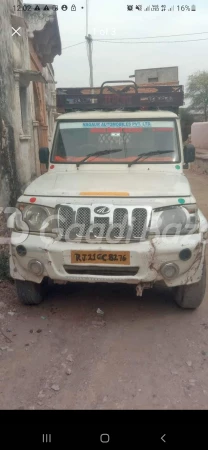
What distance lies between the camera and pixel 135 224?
11.6 ft

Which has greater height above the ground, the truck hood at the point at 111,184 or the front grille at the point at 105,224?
the truck hood at the point at 111,184

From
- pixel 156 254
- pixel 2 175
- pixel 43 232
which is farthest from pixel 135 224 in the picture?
pixel 2 175

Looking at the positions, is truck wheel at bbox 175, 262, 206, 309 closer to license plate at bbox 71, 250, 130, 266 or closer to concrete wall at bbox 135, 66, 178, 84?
license plate at bbox 71, 250, 130, 266

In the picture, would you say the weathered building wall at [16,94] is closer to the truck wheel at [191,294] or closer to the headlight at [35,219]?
the headlight at [35,219]

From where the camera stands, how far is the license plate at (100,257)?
348 centimetres

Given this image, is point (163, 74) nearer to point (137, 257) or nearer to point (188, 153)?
point (188, 153)

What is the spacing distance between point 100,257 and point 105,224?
0.28 metres

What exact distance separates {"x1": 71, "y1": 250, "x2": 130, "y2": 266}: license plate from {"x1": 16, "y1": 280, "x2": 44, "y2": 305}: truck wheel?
65 centimetres

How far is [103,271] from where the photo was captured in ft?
11.7

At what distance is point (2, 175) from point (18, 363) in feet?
12.8

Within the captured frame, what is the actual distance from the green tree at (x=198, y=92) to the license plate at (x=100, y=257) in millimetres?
36618

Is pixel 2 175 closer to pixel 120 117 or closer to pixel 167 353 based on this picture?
pixel 120 117

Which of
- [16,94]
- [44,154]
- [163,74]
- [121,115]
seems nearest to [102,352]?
[44,154]

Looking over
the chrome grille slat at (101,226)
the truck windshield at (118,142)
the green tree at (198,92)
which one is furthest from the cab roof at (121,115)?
the green tree at (198,92)
